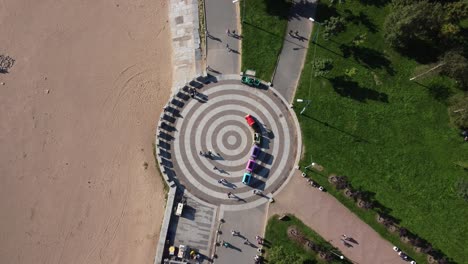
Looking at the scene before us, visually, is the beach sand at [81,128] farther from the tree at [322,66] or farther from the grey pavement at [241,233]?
the tree at [322,66]

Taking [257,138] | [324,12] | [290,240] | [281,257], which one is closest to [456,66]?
[324,12]

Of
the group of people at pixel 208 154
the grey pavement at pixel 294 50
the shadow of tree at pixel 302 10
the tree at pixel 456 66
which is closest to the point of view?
the tree at pixel 456 66

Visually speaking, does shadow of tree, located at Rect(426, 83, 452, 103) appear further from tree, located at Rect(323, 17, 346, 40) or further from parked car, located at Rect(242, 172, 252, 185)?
parked car, located at Rect(242, 172, 252, 185)

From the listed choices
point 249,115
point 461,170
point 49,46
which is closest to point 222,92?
point 249,115

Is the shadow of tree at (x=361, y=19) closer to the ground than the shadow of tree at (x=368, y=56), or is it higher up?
higher up

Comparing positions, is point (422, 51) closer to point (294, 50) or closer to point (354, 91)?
point (354, 91)

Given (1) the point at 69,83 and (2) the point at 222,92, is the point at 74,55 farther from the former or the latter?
(2) the point at 222,92

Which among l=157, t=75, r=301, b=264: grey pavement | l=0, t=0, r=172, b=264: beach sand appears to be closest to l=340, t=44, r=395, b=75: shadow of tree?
l=157, t=75, r=301, b=264: grey pavement

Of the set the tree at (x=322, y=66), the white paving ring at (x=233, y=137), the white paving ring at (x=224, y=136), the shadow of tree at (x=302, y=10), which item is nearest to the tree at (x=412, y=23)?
the tree at (x=322, y=66)
